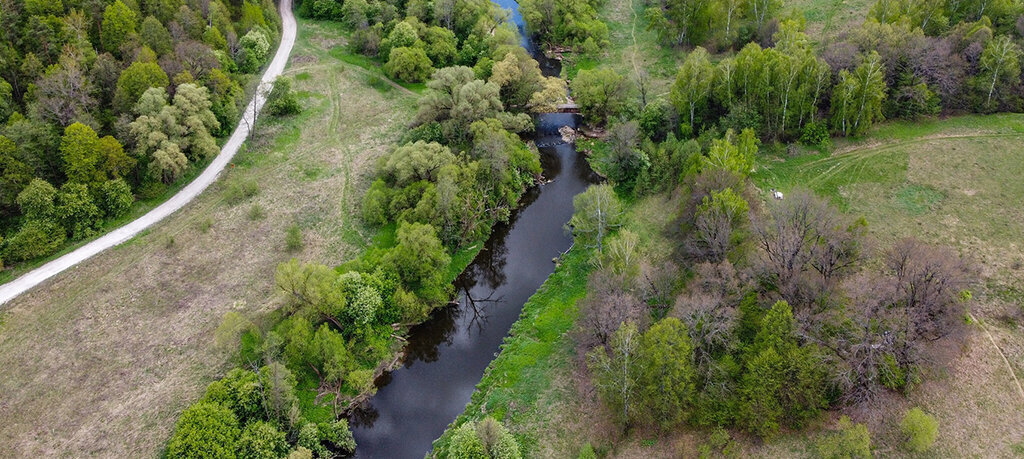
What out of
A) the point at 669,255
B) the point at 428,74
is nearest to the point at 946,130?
the point at 669,255

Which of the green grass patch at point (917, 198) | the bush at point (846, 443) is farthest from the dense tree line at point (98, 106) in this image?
the green grass patch at point (917, 198)

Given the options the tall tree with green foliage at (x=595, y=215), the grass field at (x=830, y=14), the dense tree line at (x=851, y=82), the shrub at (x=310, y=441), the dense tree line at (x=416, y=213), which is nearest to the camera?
the shrub at (x=310, y=441)

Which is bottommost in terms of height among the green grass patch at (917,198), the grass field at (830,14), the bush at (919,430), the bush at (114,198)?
the bush at (919,430)

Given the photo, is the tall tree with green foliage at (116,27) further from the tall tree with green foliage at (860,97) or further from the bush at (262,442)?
the tall tree with green foliage at (860,97)

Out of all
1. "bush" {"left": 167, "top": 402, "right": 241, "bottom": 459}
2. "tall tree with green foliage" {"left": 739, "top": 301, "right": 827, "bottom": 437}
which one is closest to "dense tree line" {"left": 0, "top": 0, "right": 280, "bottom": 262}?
"bush" {"left": 167, "top": 402, "right": 241, "bottom": 459}

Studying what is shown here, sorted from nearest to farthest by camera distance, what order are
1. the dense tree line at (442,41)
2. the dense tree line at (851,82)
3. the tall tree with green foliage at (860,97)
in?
the tall tree with green foliage at (860,97) → the dense tree line at (851,82) → the dense tree line at (442,41)

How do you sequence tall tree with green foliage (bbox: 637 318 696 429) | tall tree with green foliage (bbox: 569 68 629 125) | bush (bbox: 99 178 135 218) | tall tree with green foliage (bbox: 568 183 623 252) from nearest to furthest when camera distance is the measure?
tall tree with green foliage (bbox: 637 318 696 429) → tall tree with green foliage (bbox: 568 183 623 252) → bush (bbox: 99 178 135 218) → tall tree with green foliage (bbox: 569 68 629 125)

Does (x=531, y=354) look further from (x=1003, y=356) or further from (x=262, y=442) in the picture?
(x=1003, y=356)

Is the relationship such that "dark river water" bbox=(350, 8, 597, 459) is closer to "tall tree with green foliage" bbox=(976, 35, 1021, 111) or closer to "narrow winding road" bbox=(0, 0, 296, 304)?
"narrow winding road" bbox=(0, 0, 296, 304)

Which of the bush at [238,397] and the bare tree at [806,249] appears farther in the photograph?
the bare tree at [806,249]
